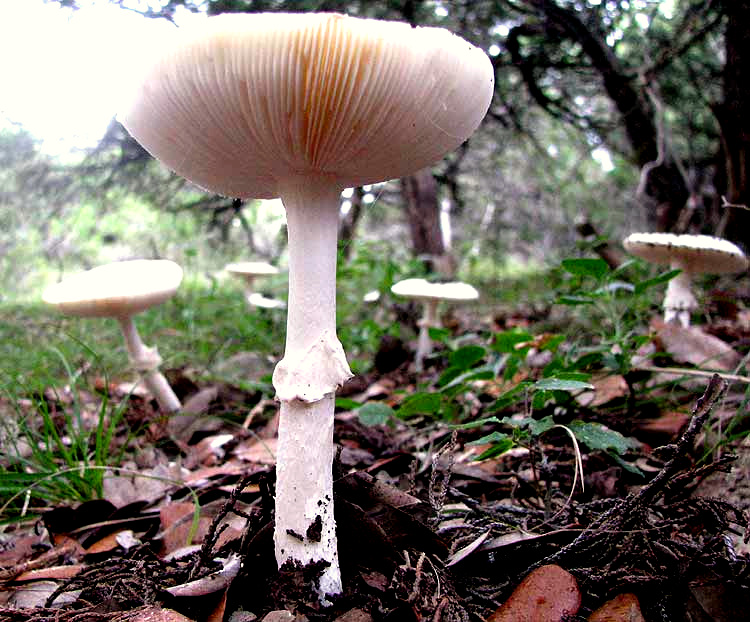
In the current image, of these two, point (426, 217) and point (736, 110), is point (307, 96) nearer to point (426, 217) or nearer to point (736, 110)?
point (736, 110)

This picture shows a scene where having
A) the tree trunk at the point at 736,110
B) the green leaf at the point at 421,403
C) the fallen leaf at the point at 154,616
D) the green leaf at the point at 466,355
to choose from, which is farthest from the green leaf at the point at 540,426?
the tree trunk at the point at 736,110

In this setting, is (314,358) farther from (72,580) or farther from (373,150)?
(72,580)

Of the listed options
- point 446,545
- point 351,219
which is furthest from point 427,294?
point 446,545

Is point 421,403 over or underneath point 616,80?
underneath

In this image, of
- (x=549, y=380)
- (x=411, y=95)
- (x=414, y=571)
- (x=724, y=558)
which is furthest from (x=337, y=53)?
(x=724, y=558)

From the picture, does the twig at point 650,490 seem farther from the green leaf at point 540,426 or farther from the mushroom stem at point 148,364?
the mushroom stem at point 148,364

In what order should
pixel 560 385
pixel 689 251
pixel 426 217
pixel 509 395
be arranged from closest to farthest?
1. pixel 560 385
2. pixel 509 395
3. pixel 689 251
4. pixel 426 217

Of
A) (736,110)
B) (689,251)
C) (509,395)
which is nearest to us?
(509,395)
